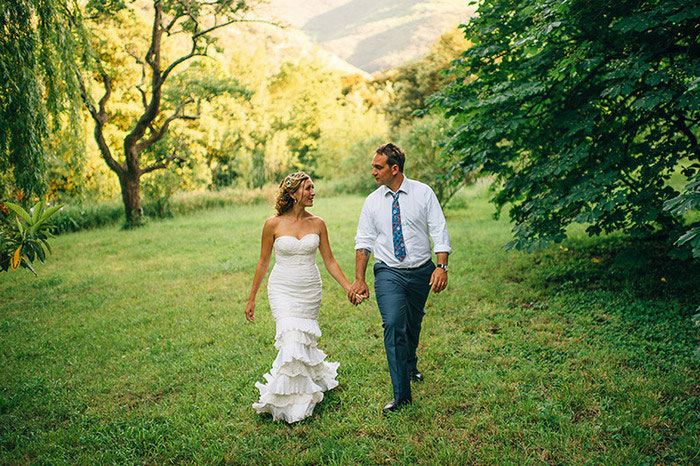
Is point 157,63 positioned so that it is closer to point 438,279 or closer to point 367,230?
point 367,230

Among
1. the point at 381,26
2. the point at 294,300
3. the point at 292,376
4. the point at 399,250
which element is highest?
the point at 381,26

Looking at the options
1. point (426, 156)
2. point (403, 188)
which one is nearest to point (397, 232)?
point (403, 188)

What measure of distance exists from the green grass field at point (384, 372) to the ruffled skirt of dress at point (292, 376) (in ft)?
0.40

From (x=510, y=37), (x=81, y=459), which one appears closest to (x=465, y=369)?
(x=81, y=459)

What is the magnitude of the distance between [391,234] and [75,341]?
491 cm

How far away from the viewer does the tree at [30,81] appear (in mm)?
6844

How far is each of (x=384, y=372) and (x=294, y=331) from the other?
51.8 inches

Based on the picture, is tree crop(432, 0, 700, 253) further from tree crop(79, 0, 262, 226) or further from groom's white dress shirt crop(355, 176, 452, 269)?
tree crop(79, 0, 262, 226)

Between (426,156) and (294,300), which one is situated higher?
(426,156)

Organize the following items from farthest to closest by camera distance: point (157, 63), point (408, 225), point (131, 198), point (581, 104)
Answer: point (131, 198), point (157, 63), point (581, 104), point (408, 225)

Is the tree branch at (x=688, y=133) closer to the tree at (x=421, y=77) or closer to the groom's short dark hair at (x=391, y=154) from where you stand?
the groom's short dark hair at (x=391, y=154)

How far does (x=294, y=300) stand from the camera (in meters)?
4.07

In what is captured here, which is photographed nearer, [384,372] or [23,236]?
[23,236]

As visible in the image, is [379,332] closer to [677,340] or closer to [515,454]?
[515,454]
